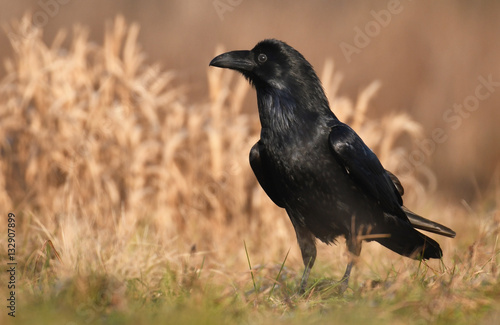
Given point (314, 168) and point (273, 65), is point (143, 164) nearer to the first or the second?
point (273, 65)

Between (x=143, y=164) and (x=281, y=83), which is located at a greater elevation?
(x=281, y=83)

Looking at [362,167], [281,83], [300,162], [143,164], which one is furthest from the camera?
[143,164]

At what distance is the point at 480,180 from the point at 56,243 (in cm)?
655

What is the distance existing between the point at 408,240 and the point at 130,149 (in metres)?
3.19

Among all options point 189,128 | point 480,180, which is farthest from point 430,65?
point 189,128

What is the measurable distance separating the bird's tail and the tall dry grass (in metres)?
1.46

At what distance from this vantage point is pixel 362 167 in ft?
13.5

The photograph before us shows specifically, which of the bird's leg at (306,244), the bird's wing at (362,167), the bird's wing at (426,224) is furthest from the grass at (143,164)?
the bird's wing at (362,167)

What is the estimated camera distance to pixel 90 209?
20.3ft

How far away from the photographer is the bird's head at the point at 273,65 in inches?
169

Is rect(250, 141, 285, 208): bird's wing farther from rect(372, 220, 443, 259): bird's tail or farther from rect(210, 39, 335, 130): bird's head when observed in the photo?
rect(372, 220, 443, 259): bird's tail

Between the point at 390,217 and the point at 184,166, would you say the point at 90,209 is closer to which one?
the point at 184,166

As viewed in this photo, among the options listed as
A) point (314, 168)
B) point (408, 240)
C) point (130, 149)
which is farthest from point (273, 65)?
point (130, 149)

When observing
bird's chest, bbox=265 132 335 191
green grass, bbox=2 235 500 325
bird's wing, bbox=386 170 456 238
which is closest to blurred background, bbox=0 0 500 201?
bird's wing, bbox=386 170 456 238
